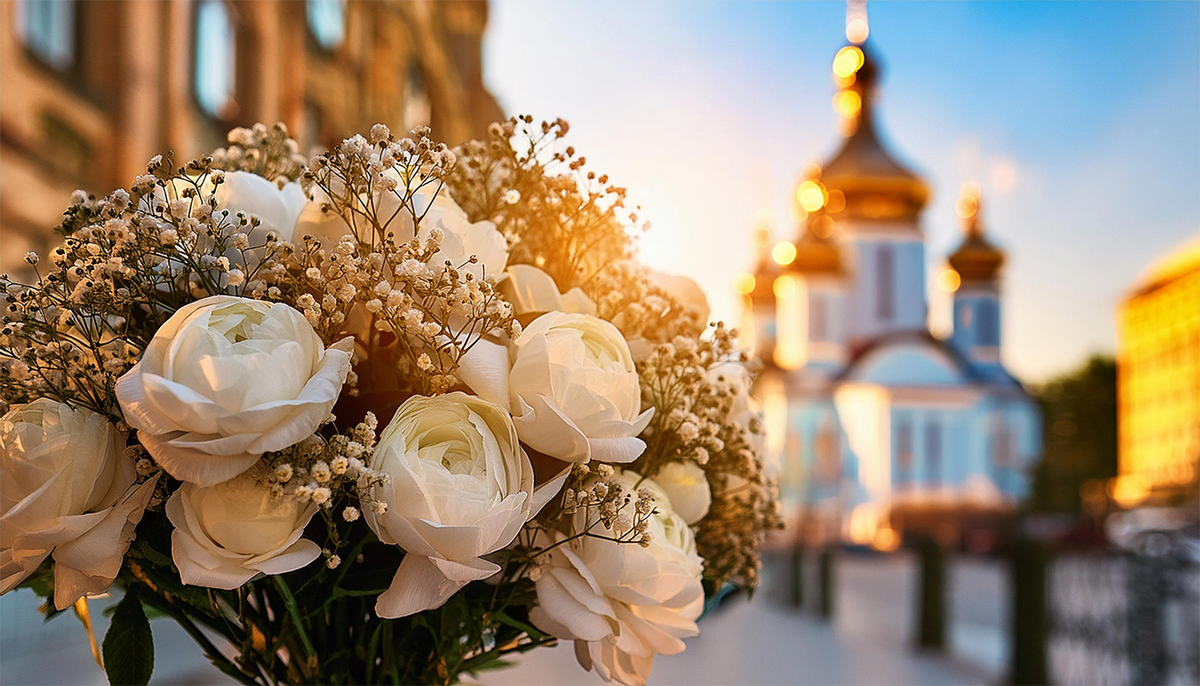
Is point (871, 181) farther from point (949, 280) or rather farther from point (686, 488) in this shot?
point (686, 488)

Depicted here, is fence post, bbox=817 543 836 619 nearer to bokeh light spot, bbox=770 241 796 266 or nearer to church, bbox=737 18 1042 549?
church, bbox=737 18 1042 549

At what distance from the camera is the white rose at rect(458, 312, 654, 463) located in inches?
33.8

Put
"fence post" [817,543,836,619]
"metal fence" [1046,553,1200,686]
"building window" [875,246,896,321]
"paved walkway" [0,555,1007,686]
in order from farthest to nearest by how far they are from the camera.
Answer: "building window" [875,246,896,321]
"fence post" [817,543,836,619]
"metal fence" [1046,553,1200,686]
"paved walkway" [0,555,1007,686]

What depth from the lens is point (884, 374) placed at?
3012cm

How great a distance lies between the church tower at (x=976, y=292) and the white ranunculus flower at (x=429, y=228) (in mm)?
34706

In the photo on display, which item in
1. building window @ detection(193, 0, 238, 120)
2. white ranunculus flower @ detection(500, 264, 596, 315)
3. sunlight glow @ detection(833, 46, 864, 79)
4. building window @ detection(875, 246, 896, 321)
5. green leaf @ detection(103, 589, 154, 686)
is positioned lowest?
green leaf @ detection(103, 589, 154, 686)

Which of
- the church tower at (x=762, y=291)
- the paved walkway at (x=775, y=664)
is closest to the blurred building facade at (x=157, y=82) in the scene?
the paved walkway at (x=775, y=664)

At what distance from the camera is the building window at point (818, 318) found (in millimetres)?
30359

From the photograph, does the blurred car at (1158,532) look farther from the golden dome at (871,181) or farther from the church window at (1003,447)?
the golden dome at (871,181)

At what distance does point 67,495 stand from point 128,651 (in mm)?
199

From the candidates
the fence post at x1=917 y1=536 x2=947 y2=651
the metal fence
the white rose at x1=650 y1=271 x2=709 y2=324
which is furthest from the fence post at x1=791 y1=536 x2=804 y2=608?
the white rose at x1=650 y1=271 x2=709 y2=324

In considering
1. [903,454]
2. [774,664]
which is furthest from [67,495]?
[903,454]

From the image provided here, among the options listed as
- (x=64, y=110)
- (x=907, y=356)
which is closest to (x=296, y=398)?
(x=64, y=110)

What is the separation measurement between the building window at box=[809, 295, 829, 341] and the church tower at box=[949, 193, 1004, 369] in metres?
6.09
